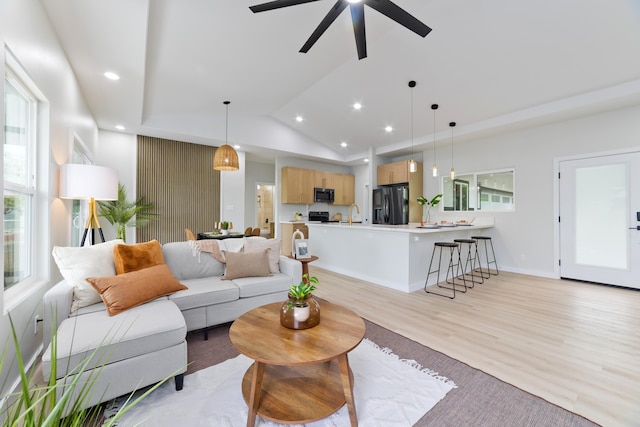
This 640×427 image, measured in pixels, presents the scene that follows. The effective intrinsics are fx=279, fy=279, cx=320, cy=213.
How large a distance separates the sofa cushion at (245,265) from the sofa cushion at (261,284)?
0.18ft

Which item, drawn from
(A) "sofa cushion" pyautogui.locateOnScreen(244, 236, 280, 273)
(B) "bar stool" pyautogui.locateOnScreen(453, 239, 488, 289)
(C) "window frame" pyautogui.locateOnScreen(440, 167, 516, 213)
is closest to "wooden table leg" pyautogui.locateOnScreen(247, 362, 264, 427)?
(A) "sofa cushion" pyautogui.locateOnScreen(244, 236, 280, 273)

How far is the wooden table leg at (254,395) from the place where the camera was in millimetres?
1480

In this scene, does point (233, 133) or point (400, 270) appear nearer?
point (400, 270)

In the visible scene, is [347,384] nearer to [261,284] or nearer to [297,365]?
[297,365]

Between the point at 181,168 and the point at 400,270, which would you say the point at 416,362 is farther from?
the point at 181,168

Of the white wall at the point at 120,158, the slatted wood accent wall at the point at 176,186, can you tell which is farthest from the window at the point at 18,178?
the slatted wood accent wall at the point at 176,186

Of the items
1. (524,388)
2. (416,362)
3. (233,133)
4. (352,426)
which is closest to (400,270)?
(416,362)

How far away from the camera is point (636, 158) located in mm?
3912

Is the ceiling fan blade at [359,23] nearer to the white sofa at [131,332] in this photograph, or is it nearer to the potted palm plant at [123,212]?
the white sofa at [131,332]

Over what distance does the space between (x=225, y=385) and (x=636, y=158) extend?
5799mm

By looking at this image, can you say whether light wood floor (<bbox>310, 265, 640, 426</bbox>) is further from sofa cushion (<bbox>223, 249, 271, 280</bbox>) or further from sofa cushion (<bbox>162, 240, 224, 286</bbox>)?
sofa cushion (<bbox>162, 240, 224, 286</bbox>)

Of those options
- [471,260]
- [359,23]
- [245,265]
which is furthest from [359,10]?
[471,260]

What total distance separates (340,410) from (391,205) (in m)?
5.48

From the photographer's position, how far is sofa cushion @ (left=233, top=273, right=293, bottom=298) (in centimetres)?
275
